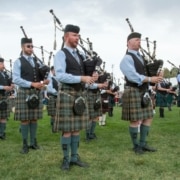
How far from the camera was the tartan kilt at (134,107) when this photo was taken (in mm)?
5293

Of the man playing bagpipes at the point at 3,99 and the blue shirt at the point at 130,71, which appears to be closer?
the blue shirt at the point at 130,71

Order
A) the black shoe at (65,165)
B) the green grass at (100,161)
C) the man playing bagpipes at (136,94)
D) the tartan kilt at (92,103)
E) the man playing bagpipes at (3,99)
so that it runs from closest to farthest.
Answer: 1. the green grass at (100,161)
2. the black shoe at (65,165)
3. the man playing bagpipes at (136,94)
4. the tartan kilt at (92,103)
5. the man playing bagpipes at (3,99)

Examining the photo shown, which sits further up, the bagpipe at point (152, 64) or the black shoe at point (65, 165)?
the bagpipe at point (152, 64)

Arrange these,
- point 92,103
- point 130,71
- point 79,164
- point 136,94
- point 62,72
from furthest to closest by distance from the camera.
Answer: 1. point 92,103
2. point 136,94
3. point 130,71
4. point 79,164
5. point 62,72

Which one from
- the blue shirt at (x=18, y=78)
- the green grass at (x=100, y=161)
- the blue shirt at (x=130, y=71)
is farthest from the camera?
the blue shirt at (x=18, y=78)

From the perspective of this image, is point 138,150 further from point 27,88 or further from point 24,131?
point 27,88

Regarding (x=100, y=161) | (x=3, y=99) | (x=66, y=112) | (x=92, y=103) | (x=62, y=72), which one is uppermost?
(x=62, y=72)

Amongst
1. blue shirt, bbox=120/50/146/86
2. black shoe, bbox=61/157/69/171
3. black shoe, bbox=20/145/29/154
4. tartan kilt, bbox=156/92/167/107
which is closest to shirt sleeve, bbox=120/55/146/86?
blue shirt, bbox=120/50/146/86

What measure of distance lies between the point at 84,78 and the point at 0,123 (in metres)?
3.86

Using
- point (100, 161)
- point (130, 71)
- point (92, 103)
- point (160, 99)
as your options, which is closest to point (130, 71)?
point (130, 71)

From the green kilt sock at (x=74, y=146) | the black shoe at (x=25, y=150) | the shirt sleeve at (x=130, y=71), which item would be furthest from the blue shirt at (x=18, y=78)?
the shirt sleeve at (x=130, y=71)

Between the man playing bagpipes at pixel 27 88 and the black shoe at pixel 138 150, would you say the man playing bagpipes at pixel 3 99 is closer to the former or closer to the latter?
the man playing bagpipes at pixel 27 88

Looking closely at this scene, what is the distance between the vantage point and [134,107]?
5.32m

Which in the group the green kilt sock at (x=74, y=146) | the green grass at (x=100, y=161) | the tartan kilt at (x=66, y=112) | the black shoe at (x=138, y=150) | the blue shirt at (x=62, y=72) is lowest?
Result: the green grass at (x=100, y=161)
